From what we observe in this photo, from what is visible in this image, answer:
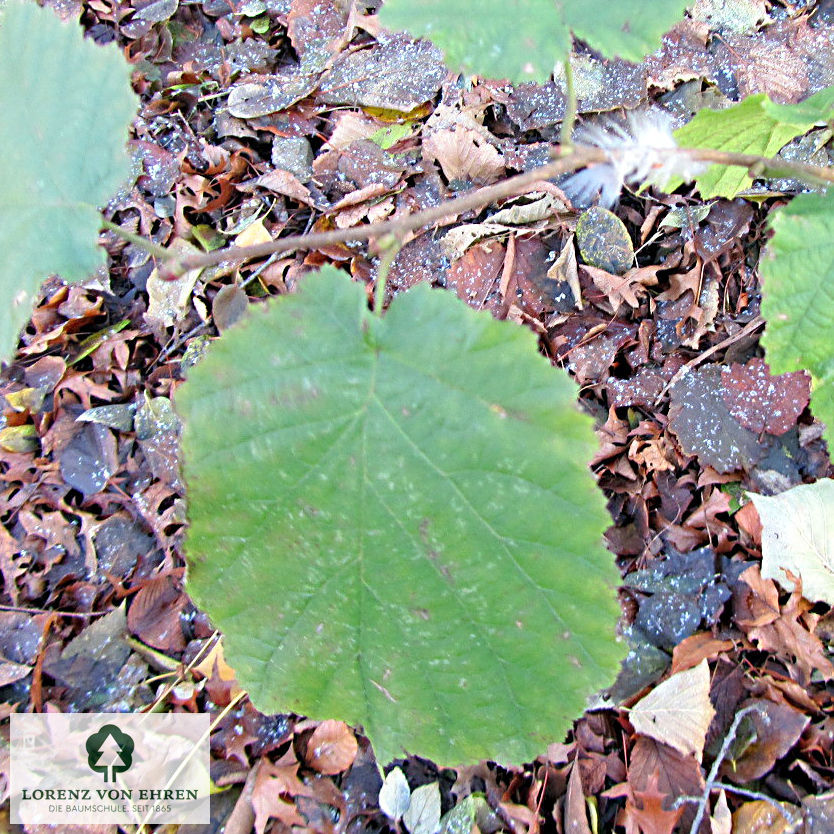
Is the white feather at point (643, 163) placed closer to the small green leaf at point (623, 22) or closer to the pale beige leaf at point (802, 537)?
the small green leaf at point (623, 22)

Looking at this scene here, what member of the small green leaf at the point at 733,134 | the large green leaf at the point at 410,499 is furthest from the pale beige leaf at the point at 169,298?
the small green leaf at the point at 733,134

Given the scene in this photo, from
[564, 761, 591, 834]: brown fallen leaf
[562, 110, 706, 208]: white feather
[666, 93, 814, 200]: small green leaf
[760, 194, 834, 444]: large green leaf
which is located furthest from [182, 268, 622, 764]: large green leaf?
[666, 93, 814, 200]: small green leaf

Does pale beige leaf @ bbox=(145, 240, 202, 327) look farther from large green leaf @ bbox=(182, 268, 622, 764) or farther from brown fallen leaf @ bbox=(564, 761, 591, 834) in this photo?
brown fallen leaf @ bbox=(564, 761, 591, 834)

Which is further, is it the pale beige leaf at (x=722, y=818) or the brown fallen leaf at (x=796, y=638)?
the brown fallen leaf at (x=796, y=638)

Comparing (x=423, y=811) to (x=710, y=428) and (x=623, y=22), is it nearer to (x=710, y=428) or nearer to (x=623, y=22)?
(x=710, y=428)

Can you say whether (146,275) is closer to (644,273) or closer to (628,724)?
(644,273)
